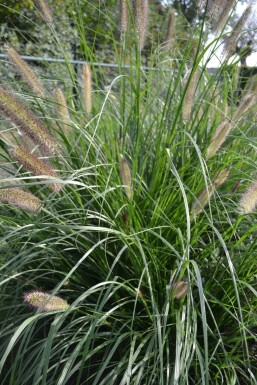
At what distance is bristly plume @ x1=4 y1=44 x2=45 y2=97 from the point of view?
2.11m

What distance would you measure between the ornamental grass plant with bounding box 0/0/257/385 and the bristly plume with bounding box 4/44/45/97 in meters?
0.01

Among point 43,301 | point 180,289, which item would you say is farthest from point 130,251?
point 43,301

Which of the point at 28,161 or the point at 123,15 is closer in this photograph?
the point at 28,161

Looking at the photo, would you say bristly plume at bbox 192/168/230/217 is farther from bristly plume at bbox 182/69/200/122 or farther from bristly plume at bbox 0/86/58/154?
bristly plume at bbox 0/86/58/154

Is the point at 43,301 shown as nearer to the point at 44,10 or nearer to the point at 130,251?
the point at 130,251

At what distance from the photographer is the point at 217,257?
212 centimetres

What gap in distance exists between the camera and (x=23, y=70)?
83.6 inches

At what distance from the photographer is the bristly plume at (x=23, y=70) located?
2.11m

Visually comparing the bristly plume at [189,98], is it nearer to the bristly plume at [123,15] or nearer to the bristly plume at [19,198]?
the bristly plume at [123,15]

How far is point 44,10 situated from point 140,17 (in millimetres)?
391

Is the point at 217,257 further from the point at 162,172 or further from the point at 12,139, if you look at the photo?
the point at 12,139

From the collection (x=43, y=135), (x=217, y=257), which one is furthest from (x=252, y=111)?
(x=43, y=135)

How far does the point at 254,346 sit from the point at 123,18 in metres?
1.31

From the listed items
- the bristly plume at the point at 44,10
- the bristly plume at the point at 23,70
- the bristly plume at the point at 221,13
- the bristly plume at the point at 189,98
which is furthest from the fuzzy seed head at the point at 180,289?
the bristly plume at the point at 44,10
